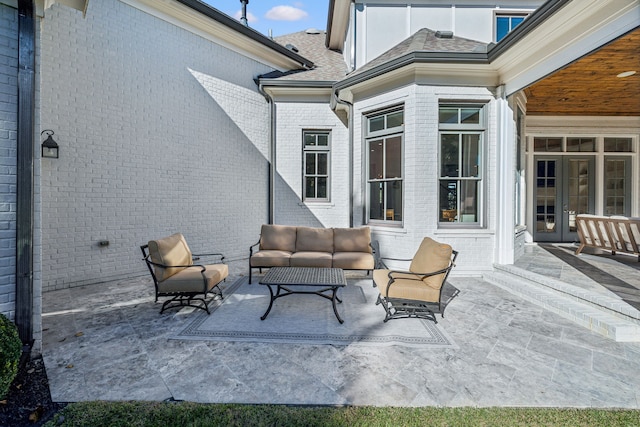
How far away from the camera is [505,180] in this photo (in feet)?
18.3

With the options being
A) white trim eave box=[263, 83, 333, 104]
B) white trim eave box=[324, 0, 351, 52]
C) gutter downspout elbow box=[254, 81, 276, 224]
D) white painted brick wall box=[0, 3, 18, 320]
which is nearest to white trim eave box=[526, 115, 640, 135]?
white trim eave box=[263, 83, 333, 104]

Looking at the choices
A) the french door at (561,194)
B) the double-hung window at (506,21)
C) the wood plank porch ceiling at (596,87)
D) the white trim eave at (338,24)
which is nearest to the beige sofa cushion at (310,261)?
the wood plank porch ceiling at (596,87)

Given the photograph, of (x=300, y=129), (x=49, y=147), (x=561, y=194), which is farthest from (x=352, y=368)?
(x=561, y=194)

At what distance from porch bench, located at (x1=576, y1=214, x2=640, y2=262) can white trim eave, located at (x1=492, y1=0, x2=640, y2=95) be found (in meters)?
3.27

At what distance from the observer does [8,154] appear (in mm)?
2623

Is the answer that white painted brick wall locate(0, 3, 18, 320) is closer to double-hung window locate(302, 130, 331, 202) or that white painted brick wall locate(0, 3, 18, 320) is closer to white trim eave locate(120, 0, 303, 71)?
white trim eave locate(120, 0, 303, 71)

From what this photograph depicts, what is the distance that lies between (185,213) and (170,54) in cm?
337

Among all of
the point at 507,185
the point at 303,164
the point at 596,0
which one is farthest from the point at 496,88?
the point at 303,164

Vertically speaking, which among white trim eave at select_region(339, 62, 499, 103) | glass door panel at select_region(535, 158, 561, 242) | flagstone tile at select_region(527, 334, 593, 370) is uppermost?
white trim eave at select_region(339, 62, 499, 103)

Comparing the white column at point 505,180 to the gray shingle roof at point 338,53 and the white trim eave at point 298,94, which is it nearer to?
the gray shingle roof at point 338,53

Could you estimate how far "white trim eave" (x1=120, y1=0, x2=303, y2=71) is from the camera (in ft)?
20.1

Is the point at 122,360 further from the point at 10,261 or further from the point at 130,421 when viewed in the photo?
the point at 10,261

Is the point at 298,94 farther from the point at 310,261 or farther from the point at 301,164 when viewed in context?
the point at 310,261

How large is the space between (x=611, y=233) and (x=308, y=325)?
645 cm
